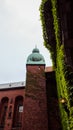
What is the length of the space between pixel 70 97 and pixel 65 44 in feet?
6.58

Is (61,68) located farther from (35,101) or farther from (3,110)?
(3,110)

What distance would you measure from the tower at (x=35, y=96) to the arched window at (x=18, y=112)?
10.2ft

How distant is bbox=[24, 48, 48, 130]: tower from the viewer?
14.5 metres

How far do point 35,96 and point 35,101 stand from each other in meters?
0.42

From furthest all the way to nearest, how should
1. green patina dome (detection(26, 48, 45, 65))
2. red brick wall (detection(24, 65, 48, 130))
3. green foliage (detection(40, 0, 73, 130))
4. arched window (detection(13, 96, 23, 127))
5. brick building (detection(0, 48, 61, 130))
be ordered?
green patina dome (detection(26, 48, 45, 65))
arched window (detection(13, 96, 23, 127))
brick building (detection(0, 48, 61, 130))
red brick wall (detection(24, 65, 48, 130))
green foliage (detection(40, 0, 73, 130))

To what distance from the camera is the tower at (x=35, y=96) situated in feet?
47.5

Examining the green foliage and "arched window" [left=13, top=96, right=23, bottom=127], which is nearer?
the green foliage

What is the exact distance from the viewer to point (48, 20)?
1119cm

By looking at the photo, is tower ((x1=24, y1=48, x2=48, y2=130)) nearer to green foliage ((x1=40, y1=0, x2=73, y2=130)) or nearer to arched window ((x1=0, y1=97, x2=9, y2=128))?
green foliage ((x1=40, y1=0, x2=73, y2=130))

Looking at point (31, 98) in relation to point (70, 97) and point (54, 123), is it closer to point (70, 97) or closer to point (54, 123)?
point (54, 123)

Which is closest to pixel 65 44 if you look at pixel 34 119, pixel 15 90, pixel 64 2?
pixel 64 2

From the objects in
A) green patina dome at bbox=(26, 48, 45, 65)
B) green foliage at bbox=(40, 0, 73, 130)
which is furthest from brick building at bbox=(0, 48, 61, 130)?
green foliage at bbox=(40, 0, 73, 130)

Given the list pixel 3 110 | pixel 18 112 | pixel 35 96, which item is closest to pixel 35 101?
pixel 35 96

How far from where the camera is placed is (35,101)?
51.8 feet
